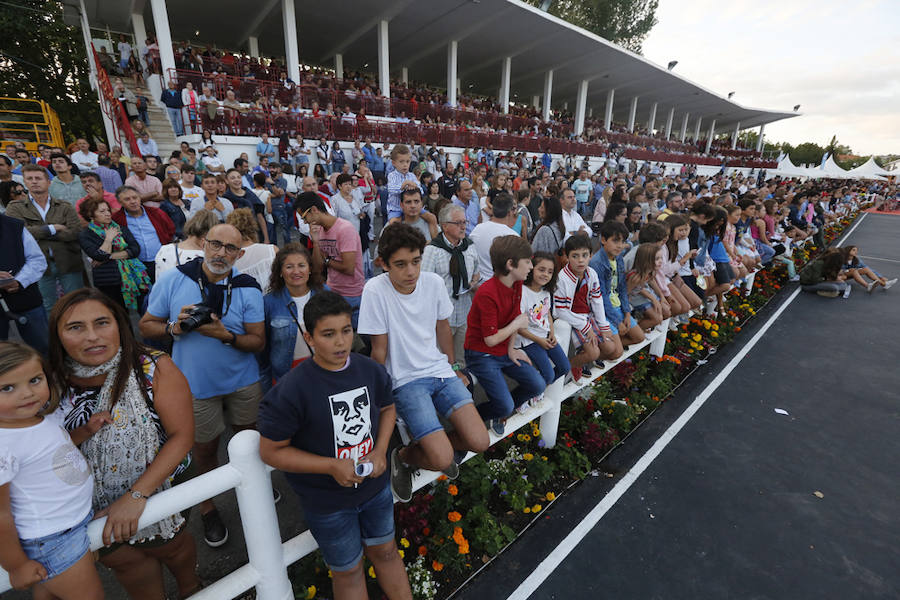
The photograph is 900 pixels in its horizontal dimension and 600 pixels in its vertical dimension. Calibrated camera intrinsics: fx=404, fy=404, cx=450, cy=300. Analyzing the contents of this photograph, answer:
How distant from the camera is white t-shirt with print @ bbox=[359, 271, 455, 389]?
2699mm

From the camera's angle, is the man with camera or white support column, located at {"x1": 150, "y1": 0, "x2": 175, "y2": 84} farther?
white support column, located at {"x1": 150, "y1": 0, "x2": 175, "y2": 84}

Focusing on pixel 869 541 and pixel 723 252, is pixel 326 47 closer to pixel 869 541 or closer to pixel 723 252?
pixel 723 252

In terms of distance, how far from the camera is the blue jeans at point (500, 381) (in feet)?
10.4

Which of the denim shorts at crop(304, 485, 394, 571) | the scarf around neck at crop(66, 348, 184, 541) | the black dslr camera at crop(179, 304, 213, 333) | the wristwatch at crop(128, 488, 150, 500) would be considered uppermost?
the black dslr camera at crop(179, 304, 213, 333)

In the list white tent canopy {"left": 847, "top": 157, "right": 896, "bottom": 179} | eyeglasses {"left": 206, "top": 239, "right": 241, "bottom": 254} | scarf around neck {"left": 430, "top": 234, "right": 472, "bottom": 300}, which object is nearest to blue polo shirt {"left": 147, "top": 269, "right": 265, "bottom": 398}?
eyeglasses {"left": 206, "top": 239, "right": 241, "bottom": 254}

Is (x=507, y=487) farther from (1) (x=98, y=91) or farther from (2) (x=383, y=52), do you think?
(2) (x=383, y=52)

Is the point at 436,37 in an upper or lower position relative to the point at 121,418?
upper

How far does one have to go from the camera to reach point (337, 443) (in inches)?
77.8

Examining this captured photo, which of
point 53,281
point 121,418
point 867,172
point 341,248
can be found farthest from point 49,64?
point 867,172

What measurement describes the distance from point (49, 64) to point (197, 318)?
33068mm

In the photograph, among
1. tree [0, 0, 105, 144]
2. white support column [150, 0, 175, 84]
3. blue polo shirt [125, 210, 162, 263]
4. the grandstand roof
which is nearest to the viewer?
blue polo shirt [125, 210, 162, 263]

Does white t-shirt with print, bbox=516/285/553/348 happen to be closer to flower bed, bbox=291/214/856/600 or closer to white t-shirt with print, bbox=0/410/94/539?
flower bed, bbox=291/214/856/600

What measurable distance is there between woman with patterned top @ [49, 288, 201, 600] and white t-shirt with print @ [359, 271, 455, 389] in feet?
3.75

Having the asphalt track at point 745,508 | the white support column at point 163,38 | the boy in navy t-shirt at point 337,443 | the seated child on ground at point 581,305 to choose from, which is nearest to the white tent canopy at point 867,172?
the asphalt track at point 745,508
